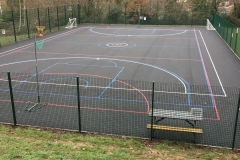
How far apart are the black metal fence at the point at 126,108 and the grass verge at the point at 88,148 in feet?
1.57

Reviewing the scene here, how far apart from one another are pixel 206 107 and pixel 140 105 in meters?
2.58

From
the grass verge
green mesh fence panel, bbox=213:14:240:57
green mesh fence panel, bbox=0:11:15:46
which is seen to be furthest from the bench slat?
green mesh fence panel, bbox=0:11:15:46

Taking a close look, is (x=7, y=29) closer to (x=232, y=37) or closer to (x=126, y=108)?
(x=126, y=108)

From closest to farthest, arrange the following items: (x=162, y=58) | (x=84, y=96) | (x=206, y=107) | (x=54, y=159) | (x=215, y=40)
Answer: (x=54, y=159), (x=206, y=107), (x=84, y=96), (x=162, y=58), (x=215, y=40)

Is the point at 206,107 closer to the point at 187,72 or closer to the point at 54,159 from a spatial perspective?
the point at 187,72

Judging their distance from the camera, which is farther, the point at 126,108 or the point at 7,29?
the point at 7,29

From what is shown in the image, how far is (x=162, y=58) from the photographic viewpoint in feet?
65.1

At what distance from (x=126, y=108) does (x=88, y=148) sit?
355 cm

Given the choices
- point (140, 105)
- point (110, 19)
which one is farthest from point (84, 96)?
point (110, 19)

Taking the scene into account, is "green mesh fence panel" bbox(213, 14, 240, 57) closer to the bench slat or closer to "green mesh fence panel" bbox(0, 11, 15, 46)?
the bench slat

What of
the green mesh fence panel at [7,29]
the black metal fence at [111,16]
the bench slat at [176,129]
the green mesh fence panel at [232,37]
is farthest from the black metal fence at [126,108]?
the black metal fence at [111,16]

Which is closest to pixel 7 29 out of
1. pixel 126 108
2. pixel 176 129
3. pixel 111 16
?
pixel 111 16

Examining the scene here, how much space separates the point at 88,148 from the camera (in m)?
7.57

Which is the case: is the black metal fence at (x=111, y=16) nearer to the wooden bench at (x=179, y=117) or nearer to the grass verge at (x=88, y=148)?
the grass verge at (x=88, y=148)
